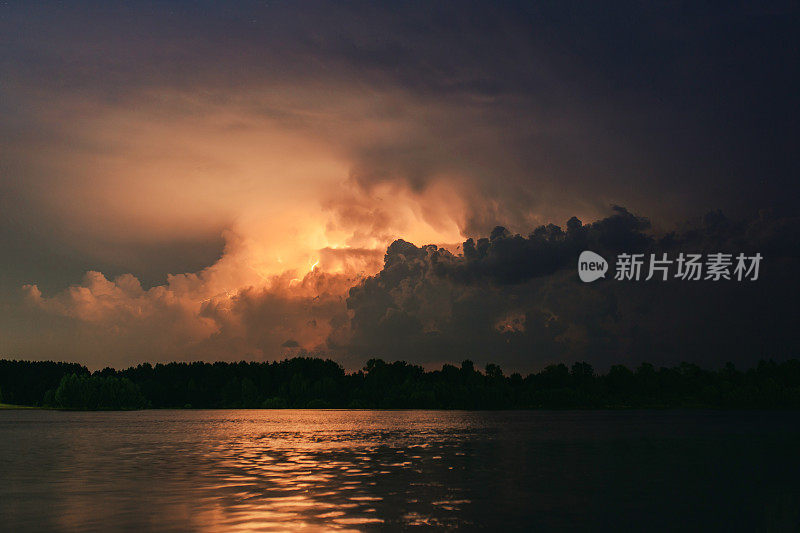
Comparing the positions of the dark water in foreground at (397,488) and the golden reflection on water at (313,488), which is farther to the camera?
the dark water in foreground at (397,488)

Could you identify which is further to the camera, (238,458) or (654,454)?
(654,454)

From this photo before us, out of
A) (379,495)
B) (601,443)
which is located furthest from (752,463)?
(379,495)

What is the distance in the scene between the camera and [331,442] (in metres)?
103

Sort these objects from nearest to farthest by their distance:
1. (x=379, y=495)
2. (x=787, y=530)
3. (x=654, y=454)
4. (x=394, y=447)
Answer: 1. (x=787, y=530)
2. (x=379, y=495)
3. (x=654, y=454)
4. (x=394, y=447)

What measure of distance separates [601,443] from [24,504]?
76.4m

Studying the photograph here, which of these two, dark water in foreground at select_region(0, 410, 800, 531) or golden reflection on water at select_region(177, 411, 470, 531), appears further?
dark water in foreground at select_region(0, 410, 800, 531)

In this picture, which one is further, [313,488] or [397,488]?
[397,488]

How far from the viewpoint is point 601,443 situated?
330ft

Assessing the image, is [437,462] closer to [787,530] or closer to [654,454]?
[654,454]

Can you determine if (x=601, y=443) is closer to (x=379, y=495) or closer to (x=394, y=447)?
(x=394, y=447)

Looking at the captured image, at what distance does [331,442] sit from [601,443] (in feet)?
122

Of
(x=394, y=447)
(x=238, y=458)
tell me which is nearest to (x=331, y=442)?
(x=394, y=447)

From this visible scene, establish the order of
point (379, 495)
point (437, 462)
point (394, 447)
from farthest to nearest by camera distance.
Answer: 1. point (394, 447)
2. point (437, 462)
3. point (379, 495)

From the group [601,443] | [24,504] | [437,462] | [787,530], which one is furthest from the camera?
[601,443]
